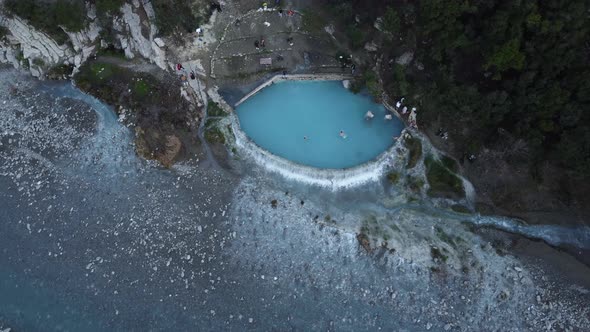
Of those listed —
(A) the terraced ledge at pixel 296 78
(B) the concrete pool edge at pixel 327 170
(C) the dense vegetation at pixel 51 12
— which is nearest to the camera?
(B) the concrete pool edge at pixel 327 170

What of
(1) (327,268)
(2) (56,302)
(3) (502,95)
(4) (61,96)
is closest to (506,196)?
(3) (502,95)

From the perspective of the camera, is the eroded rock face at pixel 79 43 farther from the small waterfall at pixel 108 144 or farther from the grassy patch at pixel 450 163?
the grassy patch at pixel 450 163

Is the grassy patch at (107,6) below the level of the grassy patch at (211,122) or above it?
above

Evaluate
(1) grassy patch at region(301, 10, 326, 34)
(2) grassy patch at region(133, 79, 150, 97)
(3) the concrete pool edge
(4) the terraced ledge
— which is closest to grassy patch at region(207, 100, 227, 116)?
(4) the terraced ledge

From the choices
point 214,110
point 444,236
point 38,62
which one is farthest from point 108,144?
point 444,236

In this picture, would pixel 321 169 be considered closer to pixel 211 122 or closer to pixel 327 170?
pixel 327 170

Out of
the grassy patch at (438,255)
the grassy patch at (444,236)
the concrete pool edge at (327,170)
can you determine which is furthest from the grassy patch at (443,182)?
the grassy patch at (438,255)

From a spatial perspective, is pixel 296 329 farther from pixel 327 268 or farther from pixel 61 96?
pixel 61 96
